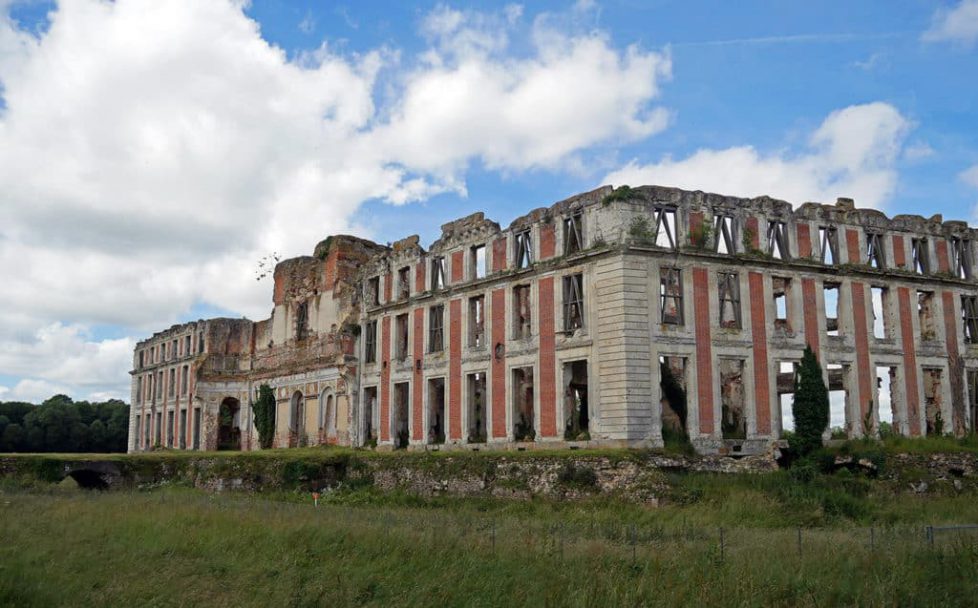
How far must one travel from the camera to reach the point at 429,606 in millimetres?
12055

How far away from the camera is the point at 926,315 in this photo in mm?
31953

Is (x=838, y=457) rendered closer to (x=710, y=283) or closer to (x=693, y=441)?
(x=693, y=441)

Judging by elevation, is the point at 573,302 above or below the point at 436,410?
above

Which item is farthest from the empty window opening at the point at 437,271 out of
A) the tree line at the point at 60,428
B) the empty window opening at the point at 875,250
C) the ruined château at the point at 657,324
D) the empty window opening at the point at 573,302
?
the tree line at the point at 60,428

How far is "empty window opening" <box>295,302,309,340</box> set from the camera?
158ft

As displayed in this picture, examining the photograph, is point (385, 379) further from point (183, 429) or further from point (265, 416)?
point (183, 429)

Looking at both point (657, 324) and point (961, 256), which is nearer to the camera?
point (657, 324)

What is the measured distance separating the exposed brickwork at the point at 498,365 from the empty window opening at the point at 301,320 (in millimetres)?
19876

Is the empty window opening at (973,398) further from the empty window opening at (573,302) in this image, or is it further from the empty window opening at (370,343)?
the empty window opening at (370,343)

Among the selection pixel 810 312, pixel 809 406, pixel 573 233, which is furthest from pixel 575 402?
pixel 810 312

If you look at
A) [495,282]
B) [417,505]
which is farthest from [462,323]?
[417,505]

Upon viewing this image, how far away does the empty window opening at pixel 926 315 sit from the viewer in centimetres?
3130

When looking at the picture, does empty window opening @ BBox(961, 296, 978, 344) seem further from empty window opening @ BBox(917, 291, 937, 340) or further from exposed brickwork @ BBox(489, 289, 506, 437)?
exposed brickwork @ BBox(489, 289, 506, 437)

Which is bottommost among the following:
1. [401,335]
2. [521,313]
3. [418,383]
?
[418,383]
